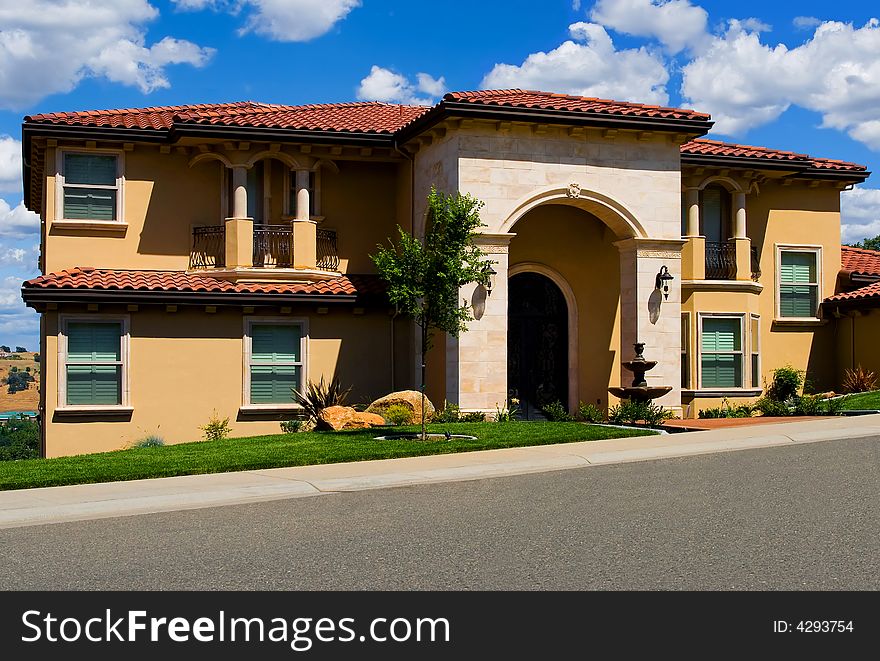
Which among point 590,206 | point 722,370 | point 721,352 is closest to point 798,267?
point 721,352

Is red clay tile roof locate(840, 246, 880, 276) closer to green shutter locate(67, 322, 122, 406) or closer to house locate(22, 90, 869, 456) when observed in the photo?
house locate(22, 90, 869, 456)

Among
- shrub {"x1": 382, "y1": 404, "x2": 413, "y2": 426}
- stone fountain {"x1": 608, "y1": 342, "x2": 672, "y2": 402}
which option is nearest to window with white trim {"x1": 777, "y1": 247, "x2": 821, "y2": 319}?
A: stone fountain {"x1": 608, "y1": 342, "x2": 672, "y2": 402}

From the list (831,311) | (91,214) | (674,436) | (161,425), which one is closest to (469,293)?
(674,436)

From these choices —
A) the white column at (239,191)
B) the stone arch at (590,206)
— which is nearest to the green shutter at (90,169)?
the white column at (239,191)

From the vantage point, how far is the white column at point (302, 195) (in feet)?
79.2

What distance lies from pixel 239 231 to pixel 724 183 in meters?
12.2

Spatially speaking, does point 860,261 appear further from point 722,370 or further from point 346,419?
point 346,419

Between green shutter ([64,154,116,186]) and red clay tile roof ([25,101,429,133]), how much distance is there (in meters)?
0.85

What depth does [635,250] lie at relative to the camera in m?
22.5

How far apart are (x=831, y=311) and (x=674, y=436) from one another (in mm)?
12514

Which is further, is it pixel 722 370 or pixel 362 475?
pixel 722 370

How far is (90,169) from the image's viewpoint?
24094mm

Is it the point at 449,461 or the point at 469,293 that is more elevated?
the point at 469,293
